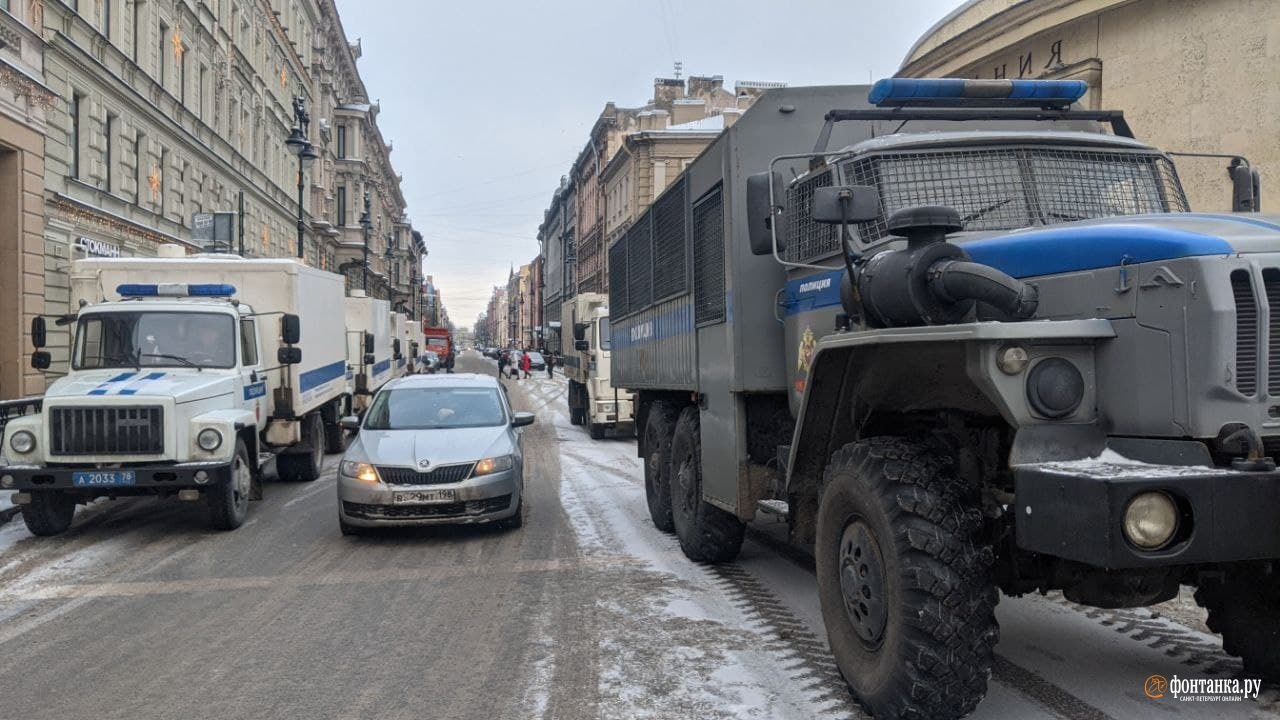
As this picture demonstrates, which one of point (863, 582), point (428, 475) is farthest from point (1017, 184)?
point (428, 475)

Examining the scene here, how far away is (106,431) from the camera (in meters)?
9.37

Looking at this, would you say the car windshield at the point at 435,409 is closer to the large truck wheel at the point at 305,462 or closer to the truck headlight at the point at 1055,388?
the large truck wheel at the point at 305,462

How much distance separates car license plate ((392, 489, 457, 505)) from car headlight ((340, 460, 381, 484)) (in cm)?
29

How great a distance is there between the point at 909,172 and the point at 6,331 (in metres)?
19.3

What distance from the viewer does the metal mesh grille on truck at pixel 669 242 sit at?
8195 mm

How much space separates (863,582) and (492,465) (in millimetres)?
5652

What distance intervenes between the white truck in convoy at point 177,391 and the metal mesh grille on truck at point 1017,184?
6.97m

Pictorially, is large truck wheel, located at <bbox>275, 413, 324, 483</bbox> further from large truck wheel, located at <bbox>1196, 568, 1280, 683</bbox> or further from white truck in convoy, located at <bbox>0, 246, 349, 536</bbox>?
large truck wheel, located at <bbox>1196, 568, 1280, 683</bbox>

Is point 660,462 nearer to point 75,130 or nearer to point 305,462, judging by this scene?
point 305,462

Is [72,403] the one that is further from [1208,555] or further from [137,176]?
[137,176]

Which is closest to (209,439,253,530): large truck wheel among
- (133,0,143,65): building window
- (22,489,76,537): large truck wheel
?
(22,489,76,537): large truck wheel

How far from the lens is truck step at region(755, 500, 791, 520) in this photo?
6009 millimetres

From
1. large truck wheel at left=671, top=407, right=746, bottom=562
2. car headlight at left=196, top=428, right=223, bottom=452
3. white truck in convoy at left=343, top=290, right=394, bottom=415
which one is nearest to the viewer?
large truck wheel at left=671, top=407, right=746, bottom=562

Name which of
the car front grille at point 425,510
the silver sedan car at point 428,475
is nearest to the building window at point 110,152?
the silver sedan car at point 428,475
